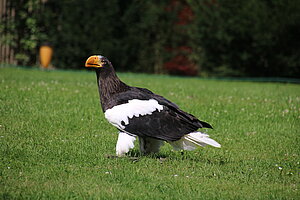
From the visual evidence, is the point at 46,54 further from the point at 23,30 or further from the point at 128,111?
the point at 128,111

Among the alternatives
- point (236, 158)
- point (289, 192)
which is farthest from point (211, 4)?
point (289, 192)

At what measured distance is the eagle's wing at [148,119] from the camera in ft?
20.0

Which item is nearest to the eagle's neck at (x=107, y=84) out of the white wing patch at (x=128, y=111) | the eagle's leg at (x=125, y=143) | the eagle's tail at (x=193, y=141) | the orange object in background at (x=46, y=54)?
the white wing patch at (x=128, y=111)

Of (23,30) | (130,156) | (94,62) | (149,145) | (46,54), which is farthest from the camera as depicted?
(23,30)

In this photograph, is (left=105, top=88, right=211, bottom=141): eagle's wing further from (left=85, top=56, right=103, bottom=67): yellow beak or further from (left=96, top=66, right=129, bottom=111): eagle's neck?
(left=85, top=56, right=103, bottom=67): yellow beak

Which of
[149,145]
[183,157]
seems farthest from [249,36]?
[149,145]

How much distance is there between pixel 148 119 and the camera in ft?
20.2

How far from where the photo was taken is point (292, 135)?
8.52 metres

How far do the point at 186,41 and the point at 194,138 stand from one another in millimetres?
20387

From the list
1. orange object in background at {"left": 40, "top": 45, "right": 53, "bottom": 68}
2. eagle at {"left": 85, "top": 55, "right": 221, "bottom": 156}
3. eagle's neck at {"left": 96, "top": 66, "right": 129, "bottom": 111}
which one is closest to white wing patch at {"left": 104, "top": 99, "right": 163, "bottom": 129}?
eagle at {"left": 85, "top": 55, "right": 221, "bottom": 156}

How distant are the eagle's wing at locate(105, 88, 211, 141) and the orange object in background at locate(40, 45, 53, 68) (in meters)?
15.0

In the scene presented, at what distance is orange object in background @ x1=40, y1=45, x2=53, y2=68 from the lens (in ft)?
67.7

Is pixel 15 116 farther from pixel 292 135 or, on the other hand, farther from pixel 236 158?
pixel 292 135

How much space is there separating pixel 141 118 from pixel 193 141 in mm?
716
